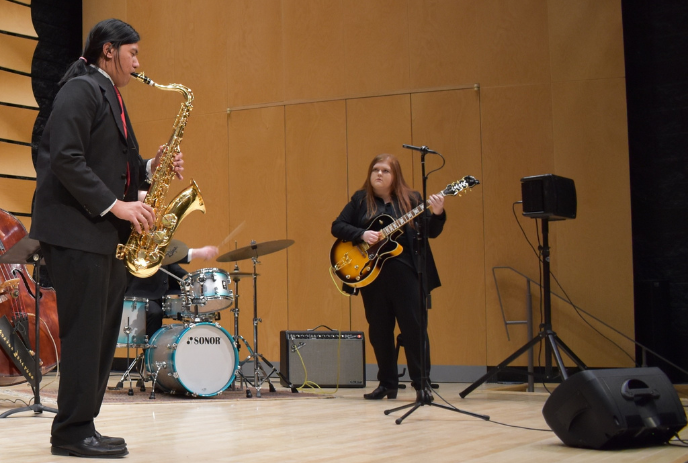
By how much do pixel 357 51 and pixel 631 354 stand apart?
12.0 ft

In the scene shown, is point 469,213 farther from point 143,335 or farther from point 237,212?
point 143,335

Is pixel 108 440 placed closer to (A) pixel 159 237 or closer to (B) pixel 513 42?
(A) pixel 159 237

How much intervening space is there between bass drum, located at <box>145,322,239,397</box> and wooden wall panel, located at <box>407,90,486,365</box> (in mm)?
2183

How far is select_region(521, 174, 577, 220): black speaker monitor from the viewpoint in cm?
462

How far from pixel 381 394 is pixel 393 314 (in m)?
0.54

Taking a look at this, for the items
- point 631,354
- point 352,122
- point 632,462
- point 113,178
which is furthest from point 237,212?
point 632,462

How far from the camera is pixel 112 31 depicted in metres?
2.78

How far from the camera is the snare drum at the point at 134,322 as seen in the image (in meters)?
5.55

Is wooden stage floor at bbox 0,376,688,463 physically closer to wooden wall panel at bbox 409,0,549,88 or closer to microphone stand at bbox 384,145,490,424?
microphone stand at bbox 384,145,490,424

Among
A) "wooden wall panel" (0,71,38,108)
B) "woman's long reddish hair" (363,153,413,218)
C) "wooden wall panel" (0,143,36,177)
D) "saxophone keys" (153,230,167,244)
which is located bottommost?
"saxophone keys" (153,230,167,244)

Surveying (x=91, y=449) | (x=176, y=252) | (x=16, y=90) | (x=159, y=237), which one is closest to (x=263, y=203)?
(x=176, y=252)

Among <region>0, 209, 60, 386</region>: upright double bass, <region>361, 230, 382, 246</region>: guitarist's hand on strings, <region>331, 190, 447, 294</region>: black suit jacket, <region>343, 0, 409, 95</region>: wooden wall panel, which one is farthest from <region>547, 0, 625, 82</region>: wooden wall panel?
<region>0, 209, 60, 386</region>: upright double bass

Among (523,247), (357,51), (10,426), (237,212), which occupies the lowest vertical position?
(10,426)

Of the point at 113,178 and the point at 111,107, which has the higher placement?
the point at 111,107
